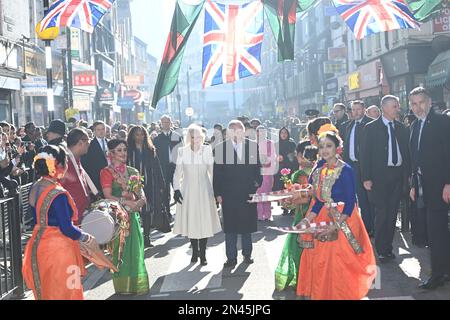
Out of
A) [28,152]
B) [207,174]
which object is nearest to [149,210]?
[207,174]

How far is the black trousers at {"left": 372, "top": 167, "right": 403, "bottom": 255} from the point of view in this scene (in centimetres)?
813

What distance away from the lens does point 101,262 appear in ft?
17.6

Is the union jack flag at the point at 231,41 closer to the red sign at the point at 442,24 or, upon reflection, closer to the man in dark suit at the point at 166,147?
the man in dark suit at the point at 166,147

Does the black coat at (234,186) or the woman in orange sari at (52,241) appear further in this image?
the black coat at (234,186)

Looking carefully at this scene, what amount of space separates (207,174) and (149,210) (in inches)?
54.3

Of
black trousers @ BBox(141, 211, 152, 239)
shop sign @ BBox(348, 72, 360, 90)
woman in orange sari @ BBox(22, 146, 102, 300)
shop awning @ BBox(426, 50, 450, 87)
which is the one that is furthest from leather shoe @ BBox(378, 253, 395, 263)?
shop sign @ BBox(348, 72, 360, 90)

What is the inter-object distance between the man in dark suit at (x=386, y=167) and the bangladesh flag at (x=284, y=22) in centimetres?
148

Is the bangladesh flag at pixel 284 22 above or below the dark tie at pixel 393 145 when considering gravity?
above

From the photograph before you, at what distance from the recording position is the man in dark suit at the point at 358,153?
9.90 metres

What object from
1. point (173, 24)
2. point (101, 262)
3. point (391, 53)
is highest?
point (391, 53)

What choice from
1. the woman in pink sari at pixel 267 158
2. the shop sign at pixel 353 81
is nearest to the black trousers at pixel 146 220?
the woman in pink sari at pixel 267 158

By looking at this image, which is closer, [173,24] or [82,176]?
[82,176]

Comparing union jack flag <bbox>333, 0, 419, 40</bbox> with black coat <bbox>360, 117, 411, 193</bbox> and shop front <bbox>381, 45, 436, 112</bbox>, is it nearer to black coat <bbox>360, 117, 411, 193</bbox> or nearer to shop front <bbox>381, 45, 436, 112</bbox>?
black coat <bbox>360, 117, 411, 193</bbox>
